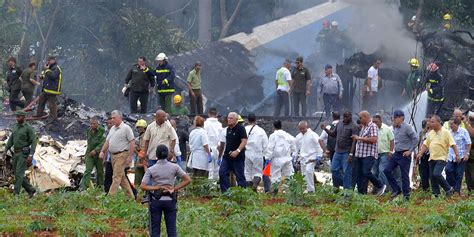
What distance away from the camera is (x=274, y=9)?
45.6 metres

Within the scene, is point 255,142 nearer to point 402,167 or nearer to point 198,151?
point 198,151

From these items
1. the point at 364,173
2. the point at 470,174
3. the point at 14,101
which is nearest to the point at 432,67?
the point at 470,174

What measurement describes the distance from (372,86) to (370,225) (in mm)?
14916

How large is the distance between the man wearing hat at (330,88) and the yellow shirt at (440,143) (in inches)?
356

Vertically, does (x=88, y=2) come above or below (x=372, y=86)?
above

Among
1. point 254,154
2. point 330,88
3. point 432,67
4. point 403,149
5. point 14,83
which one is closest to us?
point 403,149

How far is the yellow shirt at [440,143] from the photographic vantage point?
2028 cm

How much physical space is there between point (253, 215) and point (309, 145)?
6.28 m

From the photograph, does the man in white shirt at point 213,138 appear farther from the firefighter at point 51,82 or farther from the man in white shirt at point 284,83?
the man in white shirt at point 284,83

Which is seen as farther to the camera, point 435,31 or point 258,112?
point 258,112

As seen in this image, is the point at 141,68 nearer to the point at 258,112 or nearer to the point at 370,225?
the point at 258,112

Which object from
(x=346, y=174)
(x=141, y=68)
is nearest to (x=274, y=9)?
(x=141, y=68)

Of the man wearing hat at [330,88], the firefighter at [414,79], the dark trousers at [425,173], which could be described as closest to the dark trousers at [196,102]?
the man wearing hat at [330,88]

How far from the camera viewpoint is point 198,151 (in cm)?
2217
